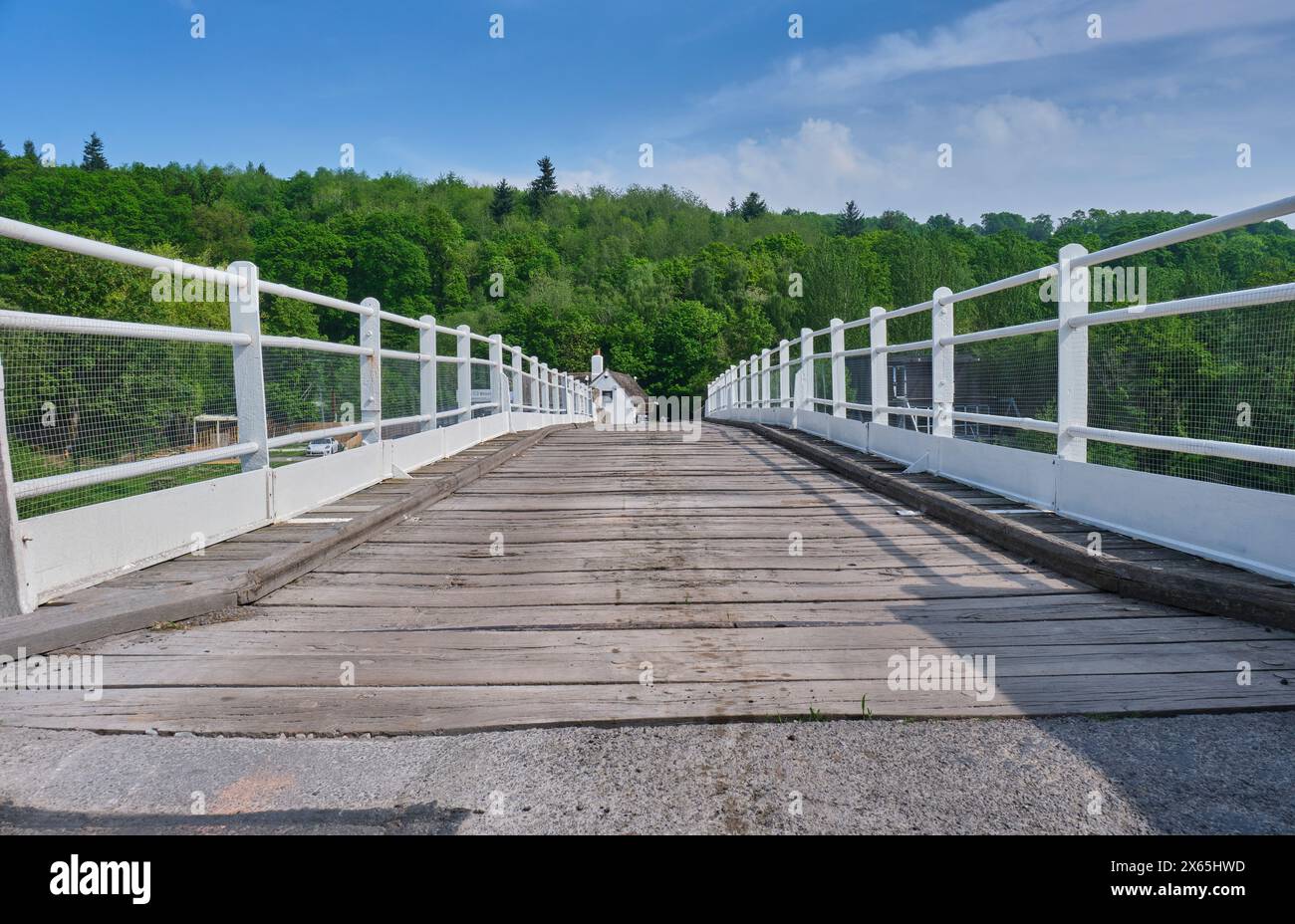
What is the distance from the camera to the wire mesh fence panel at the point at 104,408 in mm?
3002

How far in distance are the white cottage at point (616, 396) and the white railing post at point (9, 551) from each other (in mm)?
31630

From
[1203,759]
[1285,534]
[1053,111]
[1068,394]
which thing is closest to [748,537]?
[1068,394]

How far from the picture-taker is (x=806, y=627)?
311 centimetres

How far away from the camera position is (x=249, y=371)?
4719mm

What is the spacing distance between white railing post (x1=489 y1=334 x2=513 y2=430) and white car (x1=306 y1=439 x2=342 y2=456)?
18.5ft

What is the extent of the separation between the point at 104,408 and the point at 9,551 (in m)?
0.76

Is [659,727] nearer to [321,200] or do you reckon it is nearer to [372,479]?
[372,479]

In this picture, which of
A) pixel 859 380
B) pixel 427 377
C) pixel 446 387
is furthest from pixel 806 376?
pixel 427 377

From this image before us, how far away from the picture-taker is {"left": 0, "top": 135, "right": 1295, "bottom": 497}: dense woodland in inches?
2109

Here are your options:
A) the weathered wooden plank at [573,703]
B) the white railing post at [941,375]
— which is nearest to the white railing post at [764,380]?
the white railing post at [941,375]

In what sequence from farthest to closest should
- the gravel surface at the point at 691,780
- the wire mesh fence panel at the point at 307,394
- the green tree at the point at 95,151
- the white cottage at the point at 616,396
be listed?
the green tree at the point at 95,151, the white cottage at the point at 616,396, the wire mesh fence panel at the point at 307,394, the gravel surface at the point at 691,780

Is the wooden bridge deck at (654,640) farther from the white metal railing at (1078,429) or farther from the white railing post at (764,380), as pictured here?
the white railing post at (764,380)

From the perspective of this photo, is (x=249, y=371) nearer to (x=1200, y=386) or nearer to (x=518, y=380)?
(x=1200, y=386)
